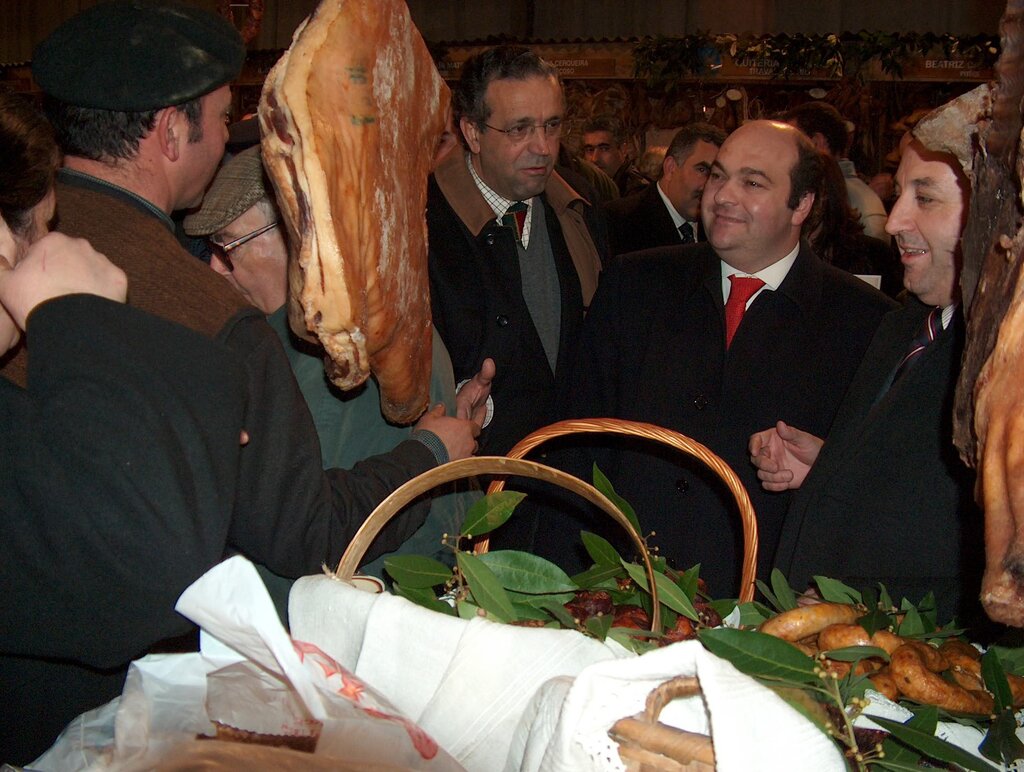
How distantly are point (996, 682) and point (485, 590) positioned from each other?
24.1 inches

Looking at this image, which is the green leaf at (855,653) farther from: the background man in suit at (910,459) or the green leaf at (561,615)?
the background man in suit at (910,459)

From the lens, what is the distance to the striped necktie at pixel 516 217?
2936mm

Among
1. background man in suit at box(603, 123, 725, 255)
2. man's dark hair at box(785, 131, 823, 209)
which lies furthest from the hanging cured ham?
background man in suit at box(603, 123, 725, 255)

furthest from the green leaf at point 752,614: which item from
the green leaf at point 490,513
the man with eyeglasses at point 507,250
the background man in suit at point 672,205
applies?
the background man in suit at point 672,205

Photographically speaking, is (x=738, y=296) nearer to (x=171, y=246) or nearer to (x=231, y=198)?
(x=231, y=198)

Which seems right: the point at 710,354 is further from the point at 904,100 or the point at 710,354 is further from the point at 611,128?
the point at 904,100

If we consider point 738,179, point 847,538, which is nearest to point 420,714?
point 847,538

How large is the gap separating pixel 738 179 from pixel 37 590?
2.24m

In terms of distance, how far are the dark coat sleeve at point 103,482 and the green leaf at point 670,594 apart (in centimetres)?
55

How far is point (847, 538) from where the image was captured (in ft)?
5.68

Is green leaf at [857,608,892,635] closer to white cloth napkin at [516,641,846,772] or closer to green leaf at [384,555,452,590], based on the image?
white cloth napkin at [516,641,846,772]

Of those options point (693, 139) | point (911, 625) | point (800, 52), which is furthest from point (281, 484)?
point (800, 52)

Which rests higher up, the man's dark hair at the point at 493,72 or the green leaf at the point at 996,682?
the man's dark hair at the point at 493,72

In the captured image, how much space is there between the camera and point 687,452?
1505mm
